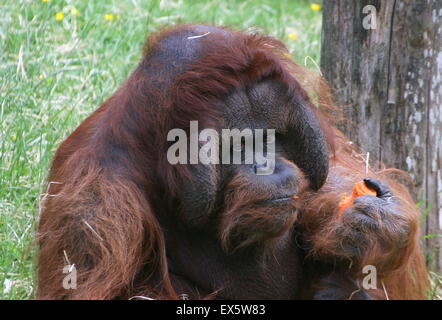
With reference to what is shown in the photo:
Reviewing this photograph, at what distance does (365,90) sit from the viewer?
4.07 meters

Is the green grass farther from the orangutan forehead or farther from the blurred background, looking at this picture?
the orangutan forehead

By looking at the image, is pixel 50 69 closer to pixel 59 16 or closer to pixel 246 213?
pixel 59 16

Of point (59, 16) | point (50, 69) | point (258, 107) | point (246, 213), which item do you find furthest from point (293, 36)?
point (246, 213)

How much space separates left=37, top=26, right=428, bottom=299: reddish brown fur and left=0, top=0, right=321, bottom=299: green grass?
0.41 m

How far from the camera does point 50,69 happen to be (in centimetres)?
536

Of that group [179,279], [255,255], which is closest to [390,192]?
[255,255]

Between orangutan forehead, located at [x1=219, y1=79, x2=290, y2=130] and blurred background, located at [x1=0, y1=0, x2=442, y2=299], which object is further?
blurred background, located at [x1=0, y1=0, x2=442, y2=299]

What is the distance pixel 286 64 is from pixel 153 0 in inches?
104

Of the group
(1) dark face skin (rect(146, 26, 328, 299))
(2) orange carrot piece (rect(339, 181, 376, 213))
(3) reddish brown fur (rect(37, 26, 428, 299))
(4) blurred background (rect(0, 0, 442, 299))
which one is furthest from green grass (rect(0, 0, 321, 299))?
(2) orange carrot piece (rect(339, 181, 376, 213))

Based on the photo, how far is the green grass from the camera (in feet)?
13.5

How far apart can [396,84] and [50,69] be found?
7.87ft

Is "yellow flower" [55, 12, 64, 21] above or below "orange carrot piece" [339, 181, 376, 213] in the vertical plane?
above
